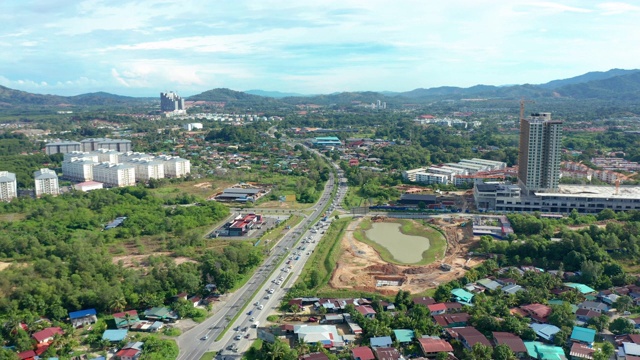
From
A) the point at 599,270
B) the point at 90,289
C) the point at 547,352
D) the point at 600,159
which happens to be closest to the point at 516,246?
the point at 599,270

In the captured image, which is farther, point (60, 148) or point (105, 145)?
point (105, 145)

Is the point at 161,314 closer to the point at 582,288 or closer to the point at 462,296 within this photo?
the point at 462,296

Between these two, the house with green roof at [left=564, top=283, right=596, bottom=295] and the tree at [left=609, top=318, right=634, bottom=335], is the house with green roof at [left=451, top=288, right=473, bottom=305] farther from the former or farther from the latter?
the tree at [left=609, top=318, right=634, bottom=335]

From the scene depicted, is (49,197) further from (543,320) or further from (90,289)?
(543,320)

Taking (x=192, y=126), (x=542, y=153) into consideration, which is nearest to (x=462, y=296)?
(x=542, y=153)

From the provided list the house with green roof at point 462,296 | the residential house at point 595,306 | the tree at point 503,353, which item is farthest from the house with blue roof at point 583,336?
the house with green roof at point 462,296

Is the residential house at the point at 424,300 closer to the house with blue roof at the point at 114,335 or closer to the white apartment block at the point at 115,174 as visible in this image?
the house with blue roof at the point at 114,335

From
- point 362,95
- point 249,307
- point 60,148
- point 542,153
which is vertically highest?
point 362,95
